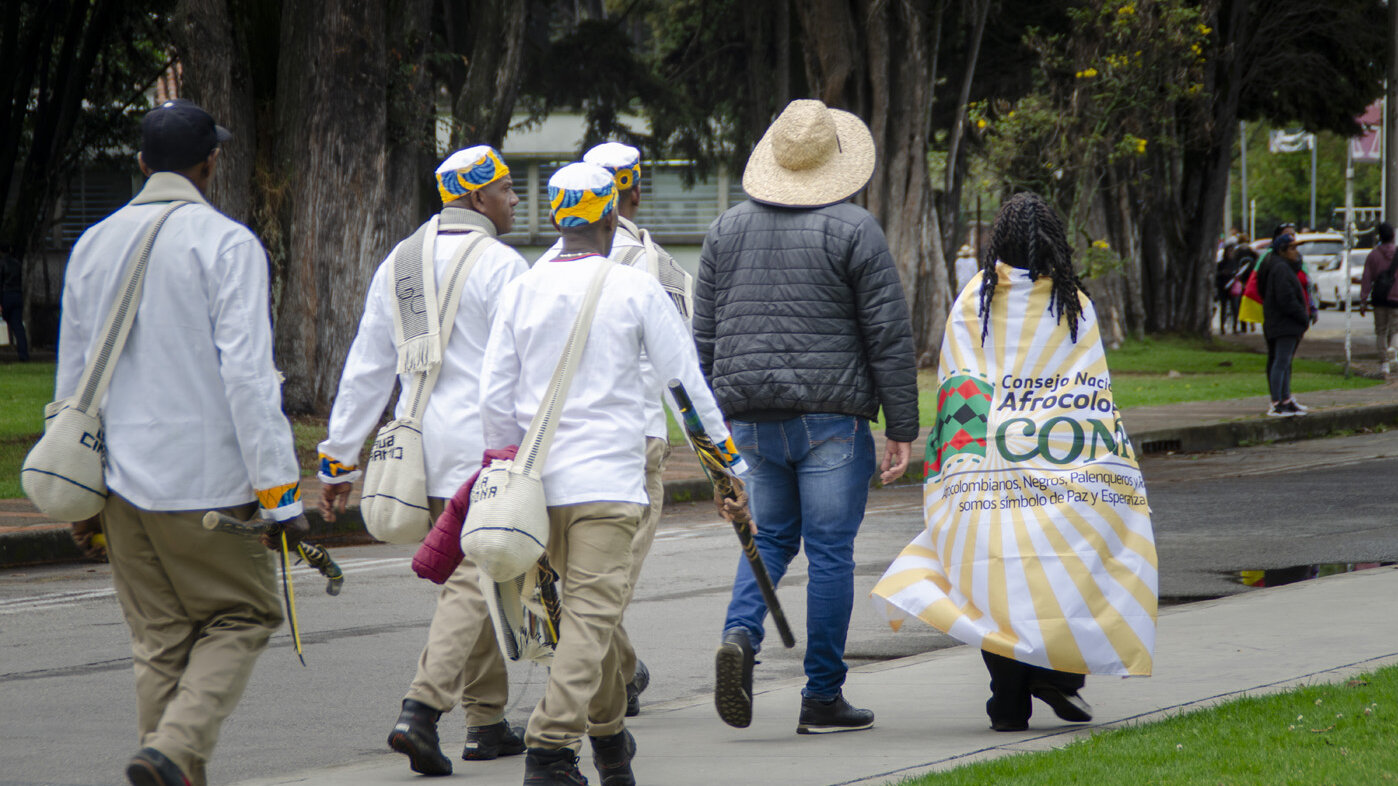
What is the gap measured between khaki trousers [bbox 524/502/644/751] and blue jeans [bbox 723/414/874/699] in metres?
1.02

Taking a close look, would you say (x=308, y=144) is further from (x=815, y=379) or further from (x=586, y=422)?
(x=586, y=422)

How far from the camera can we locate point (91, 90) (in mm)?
28797

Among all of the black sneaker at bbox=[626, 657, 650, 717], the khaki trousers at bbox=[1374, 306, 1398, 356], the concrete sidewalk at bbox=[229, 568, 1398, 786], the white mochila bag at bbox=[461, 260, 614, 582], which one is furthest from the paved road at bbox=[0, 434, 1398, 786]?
the khaki trousers at bbox=[1374, 306, 1398, 356]

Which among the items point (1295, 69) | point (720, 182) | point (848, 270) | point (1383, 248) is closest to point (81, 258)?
point (848, 270)

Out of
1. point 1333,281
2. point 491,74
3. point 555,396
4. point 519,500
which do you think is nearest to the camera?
point 519,500

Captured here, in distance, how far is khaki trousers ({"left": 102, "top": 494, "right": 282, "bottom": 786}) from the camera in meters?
3.82

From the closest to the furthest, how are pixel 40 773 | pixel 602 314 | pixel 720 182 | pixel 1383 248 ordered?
pixel 602 314
pixel 40 773
pixel 1383 248
pixel 720 182

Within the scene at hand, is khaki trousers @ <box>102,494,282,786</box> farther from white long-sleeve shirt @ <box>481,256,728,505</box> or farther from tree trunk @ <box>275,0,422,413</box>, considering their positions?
tree trunk @ <box>275,0,422,413</box>

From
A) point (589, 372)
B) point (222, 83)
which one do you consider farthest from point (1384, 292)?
point (589, 372)

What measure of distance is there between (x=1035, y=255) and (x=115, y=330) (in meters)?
2.75

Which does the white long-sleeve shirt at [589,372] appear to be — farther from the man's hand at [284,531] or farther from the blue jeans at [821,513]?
the blue jeans at [821,513]

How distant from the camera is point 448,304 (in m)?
4.77

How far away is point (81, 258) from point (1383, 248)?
1862 centimetres

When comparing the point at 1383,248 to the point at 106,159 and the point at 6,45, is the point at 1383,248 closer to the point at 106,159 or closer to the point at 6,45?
the point at 6,45
